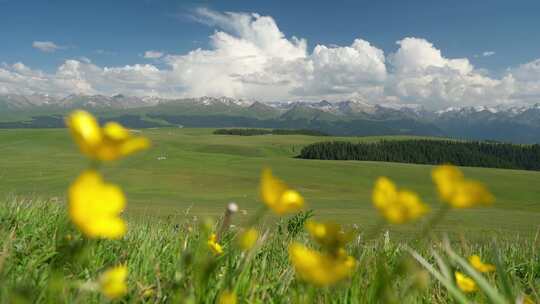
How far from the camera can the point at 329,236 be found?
1392 millimetres

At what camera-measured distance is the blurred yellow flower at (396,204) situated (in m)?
1.14

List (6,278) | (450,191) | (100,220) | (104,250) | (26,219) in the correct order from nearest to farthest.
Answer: (100,220)
(450,191)
(6,278)
(104,250)
(26,219)

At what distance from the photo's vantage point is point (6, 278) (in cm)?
215

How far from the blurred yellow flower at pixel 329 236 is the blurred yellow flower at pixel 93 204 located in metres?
0.69

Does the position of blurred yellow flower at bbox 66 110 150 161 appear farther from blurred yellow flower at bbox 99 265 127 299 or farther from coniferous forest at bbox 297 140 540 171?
coniferous forest at bbox 297 140 540 171

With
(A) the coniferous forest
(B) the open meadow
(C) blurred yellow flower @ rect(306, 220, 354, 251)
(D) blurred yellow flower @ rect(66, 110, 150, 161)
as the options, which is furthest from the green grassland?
(A) the coniferous forest

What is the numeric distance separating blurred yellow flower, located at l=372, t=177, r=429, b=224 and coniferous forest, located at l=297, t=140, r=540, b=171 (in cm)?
16154

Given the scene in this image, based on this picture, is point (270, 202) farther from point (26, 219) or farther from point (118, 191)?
point (26, 219)

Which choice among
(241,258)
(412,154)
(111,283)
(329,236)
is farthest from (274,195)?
(412,154)

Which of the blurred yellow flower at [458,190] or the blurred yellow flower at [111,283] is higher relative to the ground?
the blurred yellow flower at [458,190]

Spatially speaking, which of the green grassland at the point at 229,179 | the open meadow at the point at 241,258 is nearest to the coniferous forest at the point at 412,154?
the green grassland at the point at 229,179

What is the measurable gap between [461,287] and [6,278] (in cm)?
207

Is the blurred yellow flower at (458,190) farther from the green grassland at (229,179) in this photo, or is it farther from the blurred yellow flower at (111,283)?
the green grassland at (229,179)

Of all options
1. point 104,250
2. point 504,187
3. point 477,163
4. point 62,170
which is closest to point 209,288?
point 104,250
